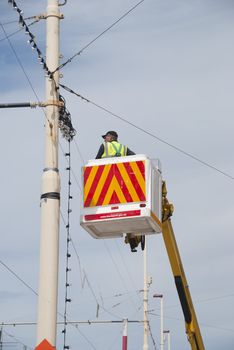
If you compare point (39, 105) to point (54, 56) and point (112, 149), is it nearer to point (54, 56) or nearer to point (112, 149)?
point (54, 56)

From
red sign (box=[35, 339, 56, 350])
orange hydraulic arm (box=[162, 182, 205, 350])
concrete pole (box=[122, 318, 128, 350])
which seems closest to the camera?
red sign (box=[35, 339, 56, 350])

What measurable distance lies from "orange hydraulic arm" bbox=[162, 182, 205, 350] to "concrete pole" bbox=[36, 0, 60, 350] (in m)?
6.73

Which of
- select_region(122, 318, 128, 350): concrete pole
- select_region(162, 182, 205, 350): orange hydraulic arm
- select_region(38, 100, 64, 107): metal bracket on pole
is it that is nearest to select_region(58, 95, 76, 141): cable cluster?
select_region(38, 100, 64, 107): metal bracket on pole

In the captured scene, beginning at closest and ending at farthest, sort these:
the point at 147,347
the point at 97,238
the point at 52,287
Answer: the point at 52,287
the point at 97,238
the point at 147,347

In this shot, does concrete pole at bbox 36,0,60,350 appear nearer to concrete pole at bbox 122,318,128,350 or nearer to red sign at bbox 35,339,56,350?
red sign at bbox 35,339,56,350

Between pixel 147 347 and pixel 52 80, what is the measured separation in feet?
87.5

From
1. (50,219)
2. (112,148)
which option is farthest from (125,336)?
(50,219)

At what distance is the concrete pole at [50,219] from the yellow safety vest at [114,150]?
52.6 inches

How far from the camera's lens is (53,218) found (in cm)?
862

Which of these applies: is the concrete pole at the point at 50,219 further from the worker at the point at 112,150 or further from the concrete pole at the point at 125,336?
the concrete pole at the point at 125,336

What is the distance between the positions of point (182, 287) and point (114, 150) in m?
8.38

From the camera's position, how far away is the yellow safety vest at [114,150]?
1009 cm

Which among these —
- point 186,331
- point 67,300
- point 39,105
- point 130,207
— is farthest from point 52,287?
point 186,331

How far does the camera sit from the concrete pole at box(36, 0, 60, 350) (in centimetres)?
832
